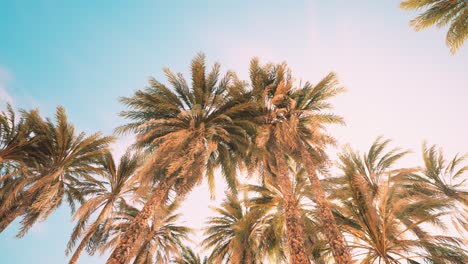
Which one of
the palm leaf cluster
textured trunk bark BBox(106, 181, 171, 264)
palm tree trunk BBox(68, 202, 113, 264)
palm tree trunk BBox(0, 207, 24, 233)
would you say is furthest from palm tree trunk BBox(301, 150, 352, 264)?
palm tree trunk BBox(0, 207, 24, 233)

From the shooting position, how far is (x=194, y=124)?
9820 millimetres

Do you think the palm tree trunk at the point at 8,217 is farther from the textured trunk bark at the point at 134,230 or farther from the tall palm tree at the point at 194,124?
the textured trunk bark at the point at 134,230

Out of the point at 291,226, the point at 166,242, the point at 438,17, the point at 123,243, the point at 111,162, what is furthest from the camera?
the point at 166,242

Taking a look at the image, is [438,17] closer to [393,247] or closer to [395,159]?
[395,159]

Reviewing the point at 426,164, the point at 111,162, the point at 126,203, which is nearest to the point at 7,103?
the point at 111,162

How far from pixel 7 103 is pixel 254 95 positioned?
11.1 meters

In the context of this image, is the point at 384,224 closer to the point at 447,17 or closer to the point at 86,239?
the point at 447,17

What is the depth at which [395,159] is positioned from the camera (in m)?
13.9

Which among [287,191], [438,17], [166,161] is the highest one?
[438,17]

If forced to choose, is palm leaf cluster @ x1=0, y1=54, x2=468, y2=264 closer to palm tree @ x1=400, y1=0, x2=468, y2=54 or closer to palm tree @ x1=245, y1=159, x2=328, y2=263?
palm tree @ x1=245, y1=159, x2=328, y2=263

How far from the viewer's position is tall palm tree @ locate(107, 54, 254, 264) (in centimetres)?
934

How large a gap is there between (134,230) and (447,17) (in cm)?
1385

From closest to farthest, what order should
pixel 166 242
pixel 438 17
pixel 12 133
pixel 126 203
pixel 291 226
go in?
pixel 291 226 → pixel 438 17 → pixel 12 133 → pixel 126 203 → pixel 166 242

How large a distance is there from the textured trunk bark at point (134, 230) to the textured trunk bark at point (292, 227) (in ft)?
14.6
